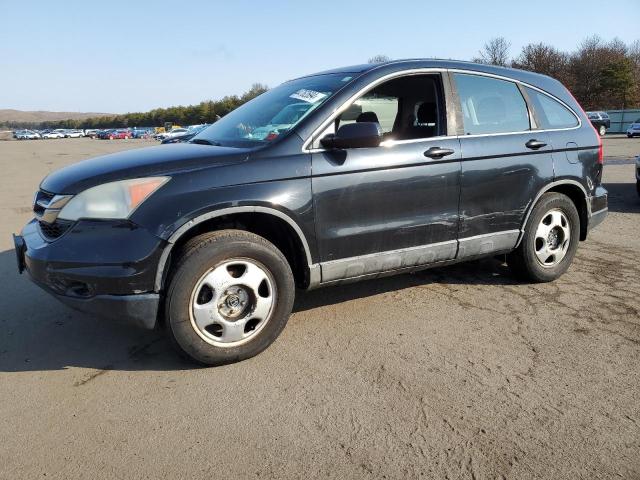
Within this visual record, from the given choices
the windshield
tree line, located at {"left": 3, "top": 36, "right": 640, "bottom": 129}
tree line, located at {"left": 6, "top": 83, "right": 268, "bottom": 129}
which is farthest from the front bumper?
tree line, located at {"left": 6, "top": 83, "right": 268, "bottom": 129}

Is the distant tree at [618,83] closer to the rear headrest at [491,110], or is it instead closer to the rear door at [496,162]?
the rear door at [496,162]

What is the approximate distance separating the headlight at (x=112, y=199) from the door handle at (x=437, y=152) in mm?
1811

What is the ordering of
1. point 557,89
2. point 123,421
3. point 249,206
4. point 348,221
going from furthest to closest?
1. point 557,89
2. point 348,221
3. point 249,206
4. point 123,421

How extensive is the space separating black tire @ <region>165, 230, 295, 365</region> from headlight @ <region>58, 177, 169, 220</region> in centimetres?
37

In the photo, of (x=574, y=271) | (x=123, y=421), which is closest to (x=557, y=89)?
(x=574, y=271)

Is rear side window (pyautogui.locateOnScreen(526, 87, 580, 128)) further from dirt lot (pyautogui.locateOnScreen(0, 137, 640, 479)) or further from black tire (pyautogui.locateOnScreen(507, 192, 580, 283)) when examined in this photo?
dirt lot (pyautogui.locateOnScreen(0, 137, 640, 479))

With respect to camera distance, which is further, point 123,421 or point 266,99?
point 266,99

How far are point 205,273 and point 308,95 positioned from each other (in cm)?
154

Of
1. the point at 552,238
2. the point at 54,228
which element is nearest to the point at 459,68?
the point at 552,238

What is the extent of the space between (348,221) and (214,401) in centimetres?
139

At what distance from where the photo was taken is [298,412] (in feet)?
8.31

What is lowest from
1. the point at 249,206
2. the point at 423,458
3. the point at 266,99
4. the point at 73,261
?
the point at 423,458

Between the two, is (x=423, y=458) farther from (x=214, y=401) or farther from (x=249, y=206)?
(x=249, y=206)

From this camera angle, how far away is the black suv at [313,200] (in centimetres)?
277
